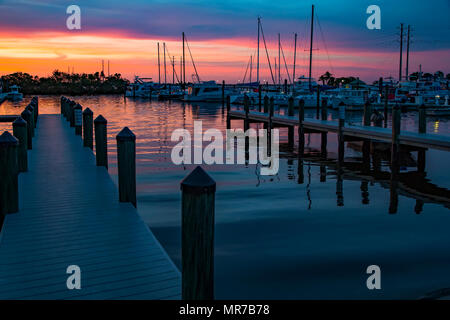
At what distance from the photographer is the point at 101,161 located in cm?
1138

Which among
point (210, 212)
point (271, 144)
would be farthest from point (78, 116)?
point (210, 212)

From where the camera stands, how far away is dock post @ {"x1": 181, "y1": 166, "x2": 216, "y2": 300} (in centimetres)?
397

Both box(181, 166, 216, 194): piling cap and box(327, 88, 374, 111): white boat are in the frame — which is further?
box(327, 88, 374, 111): white boat

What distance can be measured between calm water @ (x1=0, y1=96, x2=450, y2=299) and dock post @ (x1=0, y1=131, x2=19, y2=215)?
110 inches

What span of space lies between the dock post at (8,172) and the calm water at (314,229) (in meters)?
2.79

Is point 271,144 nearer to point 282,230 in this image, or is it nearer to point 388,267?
point 282,230

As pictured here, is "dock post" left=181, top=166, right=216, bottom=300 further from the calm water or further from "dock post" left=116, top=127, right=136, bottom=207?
"dock post" left=116, top=127, right=136, bottom=207

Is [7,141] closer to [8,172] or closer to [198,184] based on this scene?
[8,172]

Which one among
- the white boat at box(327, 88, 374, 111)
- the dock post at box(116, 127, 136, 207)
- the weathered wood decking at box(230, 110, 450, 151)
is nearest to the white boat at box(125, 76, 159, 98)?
the white boat at box(327, 88, 374, 111)

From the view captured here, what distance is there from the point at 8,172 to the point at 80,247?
1.92 meters

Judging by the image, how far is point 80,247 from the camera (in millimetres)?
5867

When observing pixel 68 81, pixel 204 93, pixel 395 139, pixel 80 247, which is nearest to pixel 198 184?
pixel 80 247
